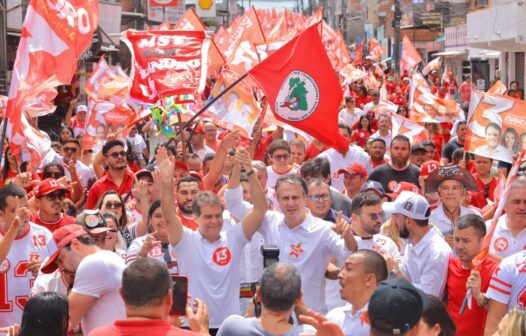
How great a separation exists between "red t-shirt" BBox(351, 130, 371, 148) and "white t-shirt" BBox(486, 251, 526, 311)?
426 inches

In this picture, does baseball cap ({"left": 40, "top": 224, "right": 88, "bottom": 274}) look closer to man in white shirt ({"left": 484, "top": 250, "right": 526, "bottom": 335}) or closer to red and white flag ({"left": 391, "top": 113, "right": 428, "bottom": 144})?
man in white shirt ({"left": 484, "top": 250, "right": 526, "bottom": 335})

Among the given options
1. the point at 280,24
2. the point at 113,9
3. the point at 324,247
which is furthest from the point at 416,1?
the point at 324,247

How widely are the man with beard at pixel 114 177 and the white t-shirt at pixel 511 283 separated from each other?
16.5 feet

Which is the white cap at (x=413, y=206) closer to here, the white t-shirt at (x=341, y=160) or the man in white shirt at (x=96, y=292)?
the man in white shirt at (x=96, y=292)

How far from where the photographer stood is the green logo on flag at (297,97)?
9.23m

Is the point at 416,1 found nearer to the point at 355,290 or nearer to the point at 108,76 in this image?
the point at 108,76

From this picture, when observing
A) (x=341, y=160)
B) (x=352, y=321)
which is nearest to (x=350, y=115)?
(x=341, y=160)

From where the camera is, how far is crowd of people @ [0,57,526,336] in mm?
4469

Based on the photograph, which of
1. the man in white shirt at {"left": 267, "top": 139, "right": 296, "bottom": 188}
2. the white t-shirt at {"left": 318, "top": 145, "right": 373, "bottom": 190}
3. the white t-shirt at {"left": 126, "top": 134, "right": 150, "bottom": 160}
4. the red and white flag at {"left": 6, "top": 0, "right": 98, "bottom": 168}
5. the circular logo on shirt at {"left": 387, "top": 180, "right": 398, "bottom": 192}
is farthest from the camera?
the white t-shirt at {"left": 126, "top": 134, "right": 150, "bottom": 160}

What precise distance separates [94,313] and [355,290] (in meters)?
1.49

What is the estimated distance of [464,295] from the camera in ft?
19.9

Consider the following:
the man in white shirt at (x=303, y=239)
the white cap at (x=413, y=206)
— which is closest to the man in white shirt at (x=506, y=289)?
the white cap at (x=413, y=206)

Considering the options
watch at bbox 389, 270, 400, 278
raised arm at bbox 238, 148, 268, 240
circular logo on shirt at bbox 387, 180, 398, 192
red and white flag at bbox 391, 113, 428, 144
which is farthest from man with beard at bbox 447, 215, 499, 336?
red and white flag at bbox 391, 113, 428, 144

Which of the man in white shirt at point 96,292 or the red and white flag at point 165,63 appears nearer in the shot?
the man in white shirt at point 96,292
